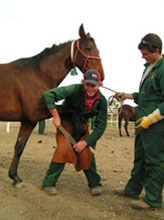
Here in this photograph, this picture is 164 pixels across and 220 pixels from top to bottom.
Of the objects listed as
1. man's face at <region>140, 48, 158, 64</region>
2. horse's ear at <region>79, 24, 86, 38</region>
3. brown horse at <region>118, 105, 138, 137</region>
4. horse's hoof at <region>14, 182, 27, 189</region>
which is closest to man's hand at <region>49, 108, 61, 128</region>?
horse's hoof at <region>14, 182, 27, 189</region>

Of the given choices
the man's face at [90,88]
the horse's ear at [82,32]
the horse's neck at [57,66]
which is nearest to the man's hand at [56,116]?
the man's face at [90,88]

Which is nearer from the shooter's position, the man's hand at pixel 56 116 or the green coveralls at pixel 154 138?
the green coveralls at pixel 154 138

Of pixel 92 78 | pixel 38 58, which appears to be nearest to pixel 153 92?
pixel 92 78

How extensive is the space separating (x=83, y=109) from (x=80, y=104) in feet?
0.29

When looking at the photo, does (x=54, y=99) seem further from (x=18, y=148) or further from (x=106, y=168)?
(x=106, y=168)

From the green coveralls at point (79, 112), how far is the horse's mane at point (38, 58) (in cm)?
89

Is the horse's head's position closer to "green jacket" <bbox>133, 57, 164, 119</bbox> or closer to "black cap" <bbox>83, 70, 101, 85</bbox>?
"black cap" <bbox>83, 70, 101, 85</bbox>

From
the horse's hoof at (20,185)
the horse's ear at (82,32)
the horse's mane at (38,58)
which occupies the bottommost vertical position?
the horse's hoof at (20,185)

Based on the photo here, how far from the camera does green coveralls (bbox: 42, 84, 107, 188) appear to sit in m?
3.95

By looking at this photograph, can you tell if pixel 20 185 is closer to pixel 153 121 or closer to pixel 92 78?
pixel 92 78

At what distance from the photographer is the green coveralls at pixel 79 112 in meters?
3.95

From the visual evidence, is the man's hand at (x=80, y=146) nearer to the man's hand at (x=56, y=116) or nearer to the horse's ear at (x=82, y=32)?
the man's hand at (x=56, y=116)

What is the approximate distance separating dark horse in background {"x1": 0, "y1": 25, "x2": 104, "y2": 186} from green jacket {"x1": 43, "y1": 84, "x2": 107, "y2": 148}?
349mm

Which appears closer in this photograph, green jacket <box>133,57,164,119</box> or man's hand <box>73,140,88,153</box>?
green jacket <box>133,57,164,119</box>
